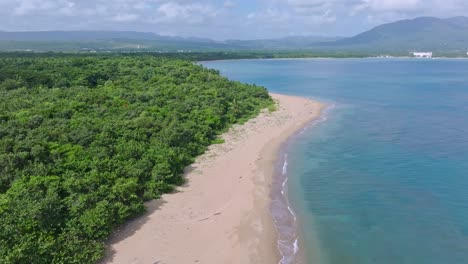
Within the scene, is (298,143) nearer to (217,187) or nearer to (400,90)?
(217,187)

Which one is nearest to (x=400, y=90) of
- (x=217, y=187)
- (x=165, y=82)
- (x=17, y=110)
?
(x=165, y=82)

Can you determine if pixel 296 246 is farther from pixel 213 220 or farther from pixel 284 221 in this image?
pixel 213 220

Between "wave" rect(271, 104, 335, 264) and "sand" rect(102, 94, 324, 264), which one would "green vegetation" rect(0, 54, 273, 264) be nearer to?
"sand" rect(102, 94, 324, 264)

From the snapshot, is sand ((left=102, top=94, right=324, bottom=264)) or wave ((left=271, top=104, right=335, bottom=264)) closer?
sand ((left=102, top=94, right=324, bottom=264))

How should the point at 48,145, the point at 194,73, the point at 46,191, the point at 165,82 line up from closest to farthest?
1. the point at 46,191
2. the point at 48,145
3. the point at 165,82
4. the point at 194,73

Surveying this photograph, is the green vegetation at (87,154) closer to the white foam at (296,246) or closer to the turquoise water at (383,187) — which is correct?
the white foam at (296,246)

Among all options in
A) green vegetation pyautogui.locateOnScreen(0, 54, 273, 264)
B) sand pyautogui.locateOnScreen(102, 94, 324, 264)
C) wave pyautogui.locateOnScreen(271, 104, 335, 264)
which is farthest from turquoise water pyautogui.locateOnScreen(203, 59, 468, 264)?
green vegetation pyautogui.locateOnScreen(0, 54, 273, 264)
